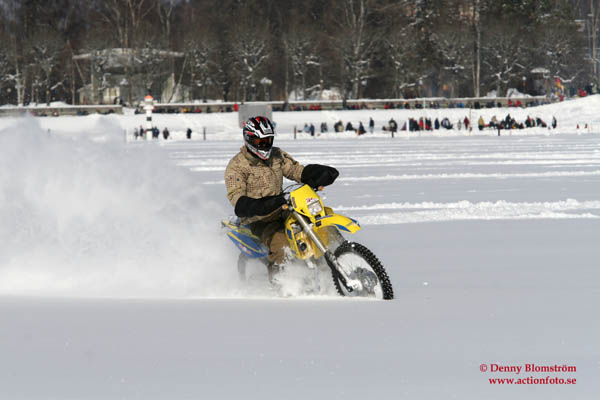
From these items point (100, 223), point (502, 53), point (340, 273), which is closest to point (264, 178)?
point (340, 273)

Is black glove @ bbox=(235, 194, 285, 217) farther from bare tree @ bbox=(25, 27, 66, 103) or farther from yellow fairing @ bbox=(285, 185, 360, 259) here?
bare tree @ bbox=(25, 27, 66, 103)

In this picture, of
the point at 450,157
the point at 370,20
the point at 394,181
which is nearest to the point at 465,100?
the point at 370,20

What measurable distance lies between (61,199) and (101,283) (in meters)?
1.21

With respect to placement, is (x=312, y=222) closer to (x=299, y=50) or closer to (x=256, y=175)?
Answer: (x=256, y=175)

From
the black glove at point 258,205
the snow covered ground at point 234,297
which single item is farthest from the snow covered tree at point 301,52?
the black glove at point 258,205

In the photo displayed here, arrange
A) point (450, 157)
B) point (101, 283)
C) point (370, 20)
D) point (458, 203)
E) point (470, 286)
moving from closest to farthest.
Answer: point (470, 286) < point (101, 283) < point (458, 203) < point (450, 157) < point (370, 20)

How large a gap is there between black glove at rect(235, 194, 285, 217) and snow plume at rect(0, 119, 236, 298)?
115 cm

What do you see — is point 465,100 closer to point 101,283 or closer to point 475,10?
point 475,10

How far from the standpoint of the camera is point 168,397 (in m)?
4.61

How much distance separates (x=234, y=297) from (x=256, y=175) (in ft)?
3.50

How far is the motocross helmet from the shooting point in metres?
8.10

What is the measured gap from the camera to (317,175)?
26.1 ft

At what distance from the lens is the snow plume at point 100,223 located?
925cm

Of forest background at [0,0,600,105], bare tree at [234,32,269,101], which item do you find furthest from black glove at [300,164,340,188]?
bare tree at [234,32,269,101]
